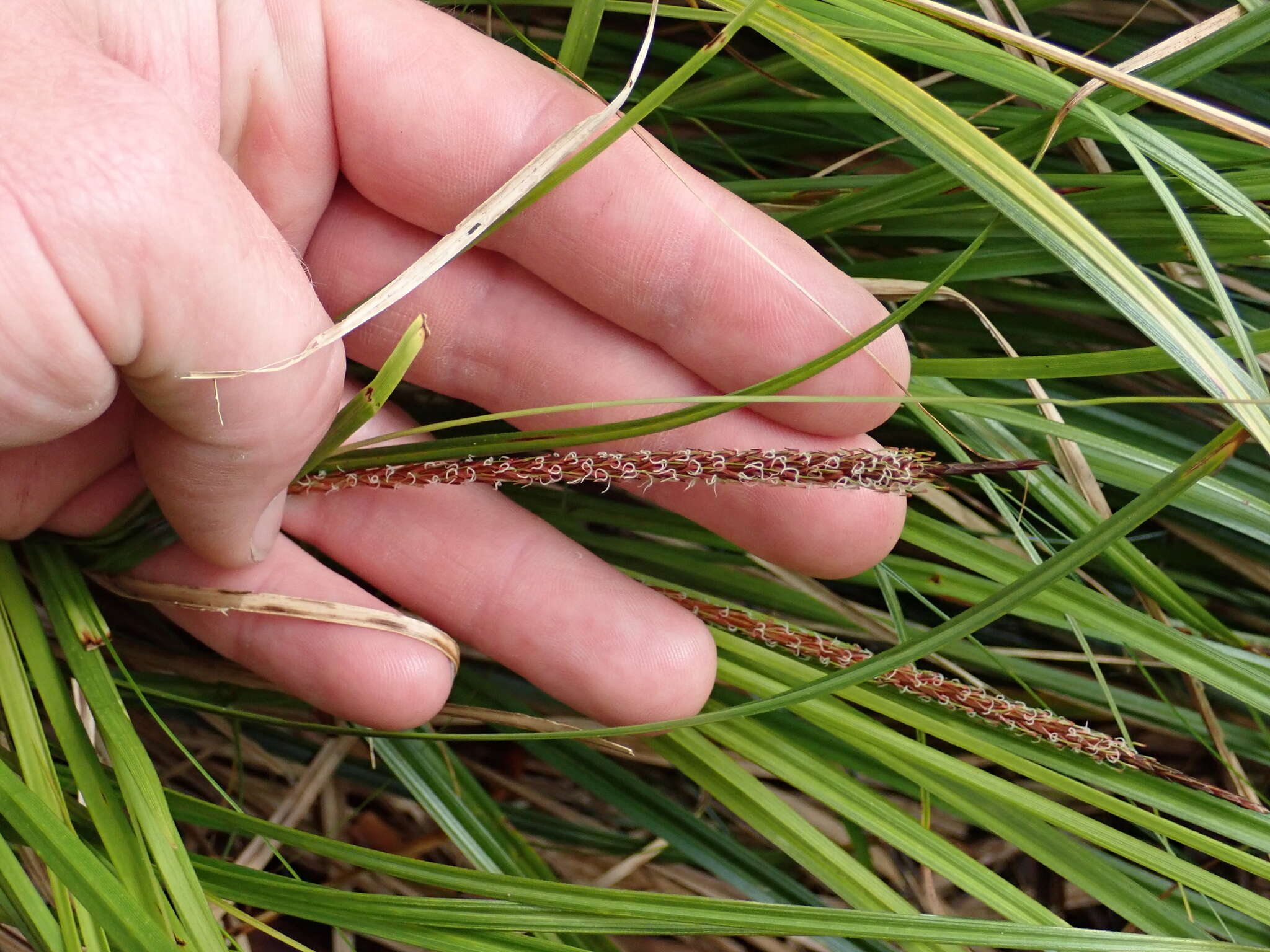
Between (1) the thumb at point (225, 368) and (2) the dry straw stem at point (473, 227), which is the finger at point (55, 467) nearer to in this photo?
(1) the thumb at point (225, 368)

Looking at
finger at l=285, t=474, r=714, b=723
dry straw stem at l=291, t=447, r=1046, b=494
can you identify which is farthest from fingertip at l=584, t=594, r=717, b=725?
dry straw stem at l=291, t=447, r=1046, b=494

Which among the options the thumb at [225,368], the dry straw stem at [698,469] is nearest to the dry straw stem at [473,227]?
the thumb at [225,368]

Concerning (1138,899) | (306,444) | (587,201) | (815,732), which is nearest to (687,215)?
(587,201)

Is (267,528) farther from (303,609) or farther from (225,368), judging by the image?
(225,368)

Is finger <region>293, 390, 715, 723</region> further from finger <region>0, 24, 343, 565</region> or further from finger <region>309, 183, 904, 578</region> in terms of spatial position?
finger <region>0, 24, 343, 565</region>

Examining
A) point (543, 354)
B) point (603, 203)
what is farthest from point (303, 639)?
point (603, 203)

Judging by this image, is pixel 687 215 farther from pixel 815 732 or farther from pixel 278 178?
pixel 815 732
